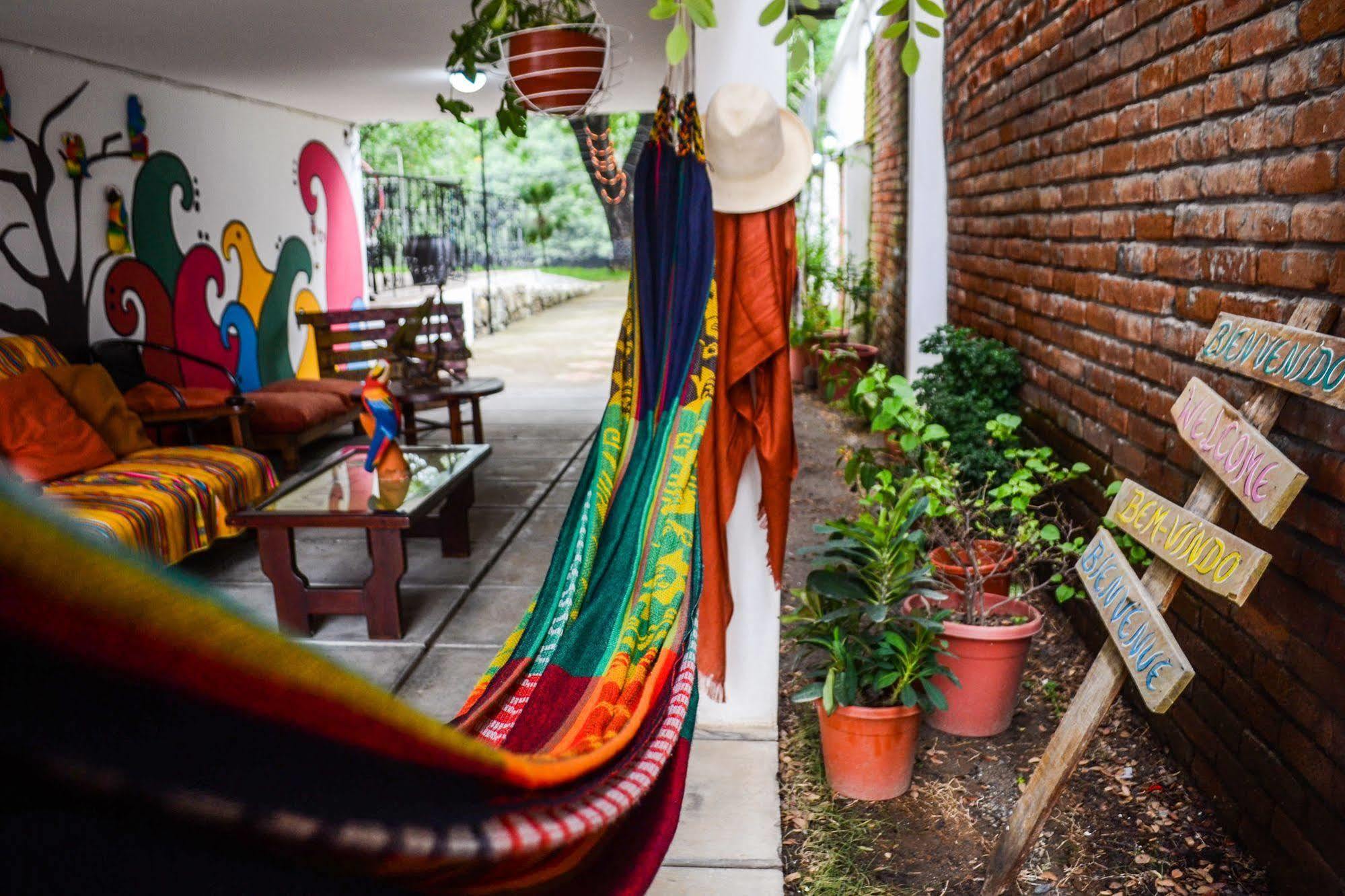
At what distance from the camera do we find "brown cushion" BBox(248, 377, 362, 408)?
18.1 ft

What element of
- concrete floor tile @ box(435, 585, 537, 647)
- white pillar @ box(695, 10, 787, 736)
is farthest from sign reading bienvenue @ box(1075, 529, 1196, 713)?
concrete floor tile @ box(435, 585, 537, 647)

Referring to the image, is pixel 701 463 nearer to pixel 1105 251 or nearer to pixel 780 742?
pixel 780 742

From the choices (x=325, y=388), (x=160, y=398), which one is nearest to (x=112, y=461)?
(x=160, y=398)

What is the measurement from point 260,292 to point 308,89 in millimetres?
1295

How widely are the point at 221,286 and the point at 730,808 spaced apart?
4.89 meters

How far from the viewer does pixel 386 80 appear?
18.4ft

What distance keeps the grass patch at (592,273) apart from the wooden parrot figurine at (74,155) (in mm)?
13671

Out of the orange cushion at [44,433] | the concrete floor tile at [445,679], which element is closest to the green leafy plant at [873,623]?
the concrete floor tile at [445,679]

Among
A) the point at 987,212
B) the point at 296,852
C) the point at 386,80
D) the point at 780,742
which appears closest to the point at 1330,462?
the point at 780,742

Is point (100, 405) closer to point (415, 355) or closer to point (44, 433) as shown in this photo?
point (44, 433)

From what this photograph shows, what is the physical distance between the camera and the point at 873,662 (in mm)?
2346

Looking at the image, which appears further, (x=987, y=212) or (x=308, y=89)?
(x=308, y=89)

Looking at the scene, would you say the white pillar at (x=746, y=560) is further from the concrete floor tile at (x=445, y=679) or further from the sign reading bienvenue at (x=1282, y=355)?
the sign reading bienvenue at (x=1282, y=355)

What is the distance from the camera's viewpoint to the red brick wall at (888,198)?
5.79 metres
